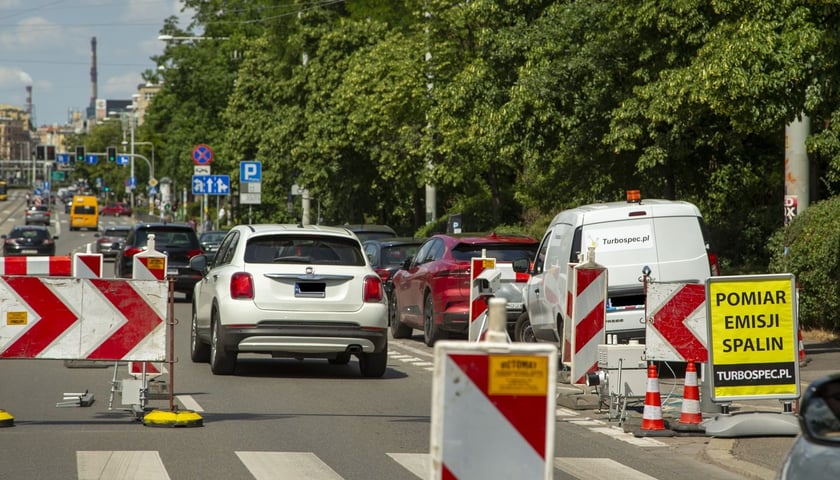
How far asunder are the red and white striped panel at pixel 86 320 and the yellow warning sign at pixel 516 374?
623 cm

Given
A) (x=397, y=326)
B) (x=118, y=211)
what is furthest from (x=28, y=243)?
(x=118, y=211)

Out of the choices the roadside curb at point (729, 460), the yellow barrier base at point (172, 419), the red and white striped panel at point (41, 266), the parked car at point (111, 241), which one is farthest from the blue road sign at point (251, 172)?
the roadside curb at point (729, 460)

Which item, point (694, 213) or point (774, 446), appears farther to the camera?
point (694, 213)

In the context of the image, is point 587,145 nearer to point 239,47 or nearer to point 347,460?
point 347,460

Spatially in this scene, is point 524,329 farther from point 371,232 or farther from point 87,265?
point 371,232

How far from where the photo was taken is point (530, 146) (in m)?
25.4

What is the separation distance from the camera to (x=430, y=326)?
20.9 meters

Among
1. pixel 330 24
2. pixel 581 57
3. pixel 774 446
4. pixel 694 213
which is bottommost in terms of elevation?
pixel 774 446

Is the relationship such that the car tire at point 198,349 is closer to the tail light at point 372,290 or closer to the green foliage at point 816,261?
the tail light at point 372,290

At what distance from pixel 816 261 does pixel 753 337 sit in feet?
29.5

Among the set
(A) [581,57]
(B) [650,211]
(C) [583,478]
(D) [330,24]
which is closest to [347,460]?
(C) [583,478]

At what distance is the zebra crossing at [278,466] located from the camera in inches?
354

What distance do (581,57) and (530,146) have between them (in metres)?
1.95

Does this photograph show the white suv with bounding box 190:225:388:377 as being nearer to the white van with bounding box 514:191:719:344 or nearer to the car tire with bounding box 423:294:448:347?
the white van with bounding box 514:191:719:344
